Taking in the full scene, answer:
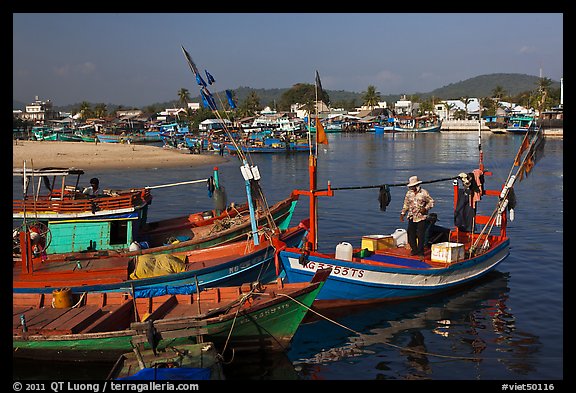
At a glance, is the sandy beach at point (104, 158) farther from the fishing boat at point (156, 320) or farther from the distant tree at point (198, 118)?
the distant tree at point (198, 118)

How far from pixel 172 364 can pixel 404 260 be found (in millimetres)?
7400

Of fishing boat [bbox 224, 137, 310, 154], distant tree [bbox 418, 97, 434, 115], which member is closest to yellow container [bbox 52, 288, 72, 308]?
fishing boat [bbox 224, 137, 310, 154]

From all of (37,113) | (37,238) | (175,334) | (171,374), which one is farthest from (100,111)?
(171,374)

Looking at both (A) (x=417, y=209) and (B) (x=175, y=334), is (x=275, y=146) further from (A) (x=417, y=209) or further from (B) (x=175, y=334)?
(B) (x=175, y=334)

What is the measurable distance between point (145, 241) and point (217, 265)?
4539 mm

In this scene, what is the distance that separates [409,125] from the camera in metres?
134

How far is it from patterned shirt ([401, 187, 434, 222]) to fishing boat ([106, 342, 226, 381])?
694 cm

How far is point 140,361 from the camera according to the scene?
9.88m

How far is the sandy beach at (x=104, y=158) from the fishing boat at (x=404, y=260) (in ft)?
142

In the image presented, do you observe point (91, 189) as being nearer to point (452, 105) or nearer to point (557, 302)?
point (557, 302)

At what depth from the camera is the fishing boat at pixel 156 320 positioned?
10.9 m

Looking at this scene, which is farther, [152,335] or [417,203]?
[417,203]

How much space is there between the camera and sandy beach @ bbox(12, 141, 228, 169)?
2217 inches

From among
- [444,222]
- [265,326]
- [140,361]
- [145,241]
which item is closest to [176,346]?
[140,361]
